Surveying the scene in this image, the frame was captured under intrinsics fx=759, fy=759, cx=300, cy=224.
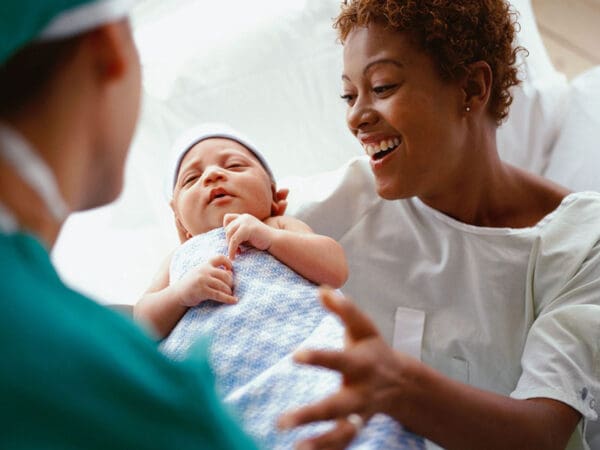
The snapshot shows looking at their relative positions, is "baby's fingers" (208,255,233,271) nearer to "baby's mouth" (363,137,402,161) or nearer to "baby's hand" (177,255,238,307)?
"baby's hand" (177,255,238,307)

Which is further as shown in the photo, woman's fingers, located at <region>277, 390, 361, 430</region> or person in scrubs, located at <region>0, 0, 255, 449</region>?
woman's fingers, located at <region>277, 390, 361, 430</region>

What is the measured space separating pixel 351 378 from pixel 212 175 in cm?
59

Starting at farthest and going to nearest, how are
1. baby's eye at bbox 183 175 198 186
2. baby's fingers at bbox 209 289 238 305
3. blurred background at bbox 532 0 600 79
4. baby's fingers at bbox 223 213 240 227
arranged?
1. blurred background at bbox 532 0 600 79
2. baby's eye at bbox 183 175 198 186
3. baby's fingers at bbox 223 213 240 227
4. baby's fingers at bbox 209 289 238 305

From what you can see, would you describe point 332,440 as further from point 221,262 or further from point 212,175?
point 212,175

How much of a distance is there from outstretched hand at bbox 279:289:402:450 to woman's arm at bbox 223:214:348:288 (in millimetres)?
349

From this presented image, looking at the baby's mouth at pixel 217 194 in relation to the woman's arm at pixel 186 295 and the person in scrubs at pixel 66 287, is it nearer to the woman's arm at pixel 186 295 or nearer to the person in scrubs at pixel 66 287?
the woman's arm at pixel 186 295

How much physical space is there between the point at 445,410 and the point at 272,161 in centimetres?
101

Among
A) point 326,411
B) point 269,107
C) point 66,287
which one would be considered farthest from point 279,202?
point 66,287

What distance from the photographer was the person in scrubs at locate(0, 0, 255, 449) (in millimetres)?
569

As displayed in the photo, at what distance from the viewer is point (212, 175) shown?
1.33 m

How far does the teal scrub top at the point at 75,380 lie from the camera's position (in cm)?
57

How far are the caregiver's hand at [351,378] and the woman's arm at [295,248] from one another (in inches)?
13.6

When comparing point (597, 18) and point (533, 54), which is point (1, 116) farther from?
point (597, 18)

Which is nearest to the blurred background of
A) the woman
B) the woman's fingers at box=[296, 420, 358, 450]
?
the woman
